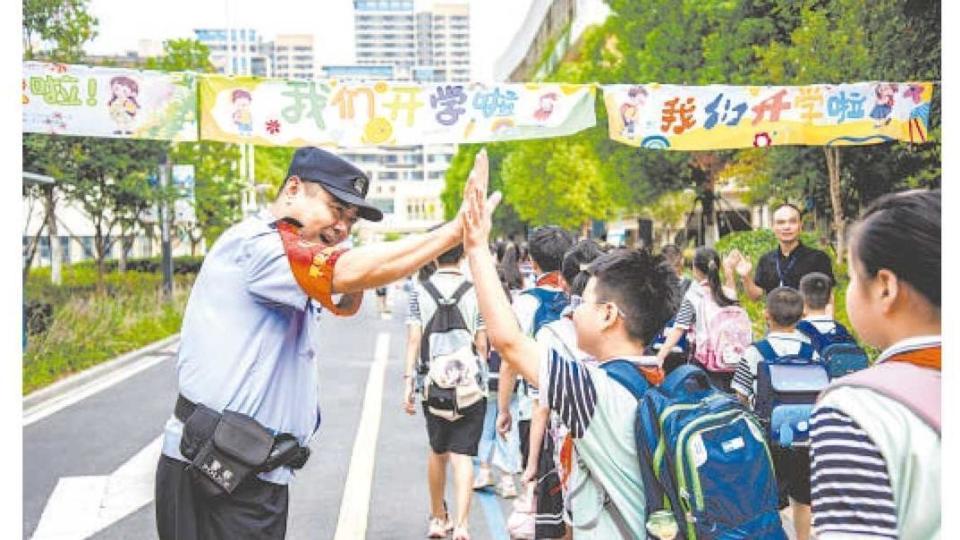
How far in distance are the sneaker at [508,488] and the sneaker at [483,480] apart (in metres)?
0.14

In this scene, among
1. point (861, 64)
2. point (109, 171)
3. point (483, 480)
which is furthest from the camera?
point (109, 171)

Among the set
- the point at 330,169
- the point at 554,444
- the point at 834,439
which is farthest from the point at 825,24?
the point at 834,439

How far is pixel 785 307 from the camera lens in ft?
15.7

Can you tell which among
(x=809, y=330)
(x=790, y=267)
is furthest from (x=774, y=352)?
(x=790, y=267)

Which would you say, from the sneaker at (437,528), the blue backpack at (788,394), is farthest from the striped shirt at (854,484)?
the sneaker at (437,528)

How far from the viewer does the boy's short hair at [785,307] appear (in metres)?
4.79

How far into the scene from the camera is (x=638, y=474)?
2.39 metres

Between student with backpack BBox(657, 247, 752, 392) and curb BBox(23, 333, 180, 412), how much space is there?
25.0ft

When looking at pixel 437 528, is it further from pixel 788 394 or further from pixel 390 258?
pixel 390 258

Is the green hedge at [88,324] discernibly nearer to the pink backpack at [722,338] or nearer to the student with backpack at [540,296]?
the student with backpack at [540,296]

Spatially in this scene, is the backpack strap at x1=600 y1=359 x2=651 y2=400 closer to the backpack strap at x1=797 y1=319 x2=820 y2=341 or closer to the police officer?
the police officer

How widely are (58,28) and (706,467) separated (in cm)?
1854

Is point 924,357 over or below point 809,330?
over

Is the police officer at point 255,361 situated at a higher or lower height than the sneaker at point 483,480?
higher
